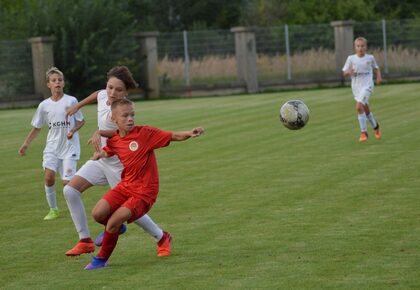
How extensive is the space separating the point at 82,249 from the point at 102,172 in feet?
2.43

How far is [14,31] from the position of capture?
4219 cm

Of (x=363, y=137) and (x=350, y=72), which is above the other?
(x=350, y=72)

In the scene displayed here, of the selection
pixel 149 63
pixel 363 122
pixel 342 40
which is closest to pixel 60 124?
pixel 363 122

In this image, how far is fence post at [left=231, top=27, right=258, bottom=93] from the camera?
41.3 m

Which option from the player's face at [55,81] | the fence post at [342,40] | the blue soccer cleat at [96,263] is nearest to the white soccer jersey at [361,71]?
the player's face at [55,81]

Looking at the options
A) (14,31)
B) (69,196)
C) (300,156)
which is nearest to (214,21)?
(14,31)

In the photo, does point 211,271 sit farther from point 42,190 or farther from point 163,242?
point 42,190

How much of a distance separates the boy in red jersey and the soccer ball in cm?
371

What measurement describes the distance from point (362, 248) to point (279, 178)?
5.46 metres

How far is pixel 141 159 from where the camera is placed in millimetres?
9469

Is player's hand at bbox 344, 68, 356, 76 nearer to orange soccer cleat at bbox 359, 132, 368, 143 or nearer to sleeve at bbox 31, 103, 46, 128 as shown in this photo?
orange soccer cleat at bbox 359, 132, 368, 143

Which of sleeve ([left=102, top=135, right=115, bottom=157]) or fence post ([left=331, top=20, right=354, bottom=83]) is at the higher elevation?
sleeve ([left=102, top=135, right=115, bottom=157])

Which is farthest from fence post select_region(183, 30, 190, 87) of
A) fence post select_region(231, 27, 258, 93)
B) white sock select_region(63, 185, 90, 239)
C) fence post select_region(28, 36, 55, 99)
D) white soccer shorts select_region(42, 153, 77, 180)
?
white sock select_region(63, 185, 90, 239)

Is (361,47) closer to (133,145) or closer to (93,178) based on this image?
(93,178)
